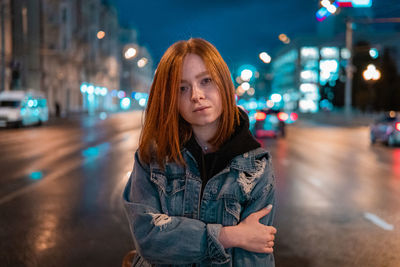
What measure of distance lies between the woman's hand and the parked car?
31226mm

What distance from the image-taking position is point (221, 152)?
220 centimetres

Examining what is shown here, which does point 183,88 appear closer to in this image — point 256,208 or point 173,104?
point 173,104

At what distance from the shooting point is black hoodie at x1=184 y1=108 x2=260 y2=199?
86.3 inches

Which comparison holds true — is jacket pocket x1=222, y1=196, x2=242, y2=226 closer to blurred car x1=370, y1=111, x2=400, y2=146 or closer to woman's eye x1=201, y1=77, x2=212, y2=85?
woman's eye x1=201, y1=77, x2=212, y2=85

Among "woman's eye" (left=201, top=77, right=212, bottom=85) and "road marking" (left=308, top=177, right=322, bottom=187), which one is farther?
"road marking" (left=308, top=177, right=322, bottom=187)

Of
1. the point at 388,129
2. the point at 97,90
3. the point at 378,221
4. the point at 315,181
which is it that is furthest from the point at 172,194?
the point at 97,90

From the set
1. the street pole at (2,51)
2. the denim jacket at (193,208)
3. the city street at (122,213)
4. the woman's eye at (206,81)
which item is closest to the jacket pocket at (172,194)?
the denim jacket at (193,208)

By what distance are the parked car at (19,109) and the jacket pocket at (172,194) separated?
31.0 meters

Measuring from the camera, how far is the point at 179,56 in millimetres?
2191

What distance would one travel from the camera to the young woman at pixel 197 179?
2.09 meters

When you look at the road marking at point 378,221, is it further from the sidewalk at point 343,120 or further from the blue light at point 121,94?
the blue light at point 121,94

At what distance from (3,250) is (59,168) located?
724cm

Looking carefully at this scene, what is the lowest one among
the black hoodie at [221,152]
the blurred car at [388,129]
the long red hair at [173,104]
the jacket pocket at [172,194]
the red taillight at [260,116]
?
the blurred car at [388,129]

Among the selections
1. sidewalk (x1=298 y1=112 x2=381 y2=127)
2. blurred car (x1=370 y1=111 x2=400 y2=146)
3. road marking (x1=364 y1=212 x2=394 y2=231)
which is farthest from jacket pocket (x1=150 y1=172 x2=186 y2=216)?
sidewalk (x1=298 y1=112 x2=381 y2=127)
